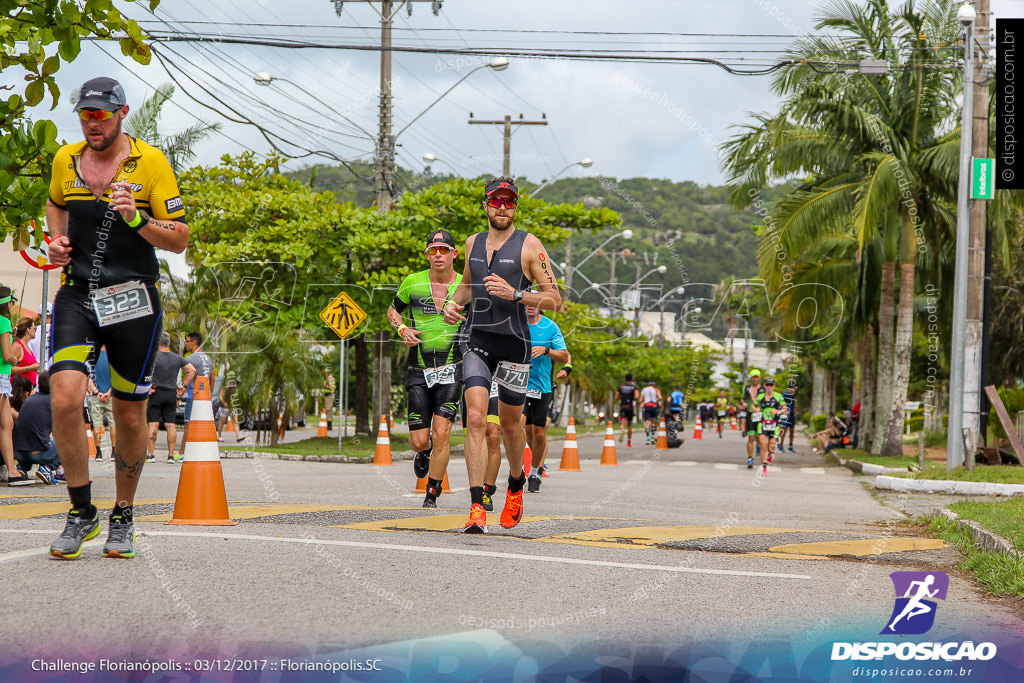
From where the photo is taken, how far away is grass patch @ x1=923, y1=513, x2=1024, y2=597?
621 cm

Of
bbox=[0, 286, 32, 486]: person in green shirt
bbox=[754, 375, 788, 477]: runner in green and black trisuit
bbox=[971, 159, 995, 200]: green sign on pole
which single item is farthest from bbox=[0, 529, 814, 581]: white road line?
bbox=[754, 375, 788, 477]: runner in green and black trisuit

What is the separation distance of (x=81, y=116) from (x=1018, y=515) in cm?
786

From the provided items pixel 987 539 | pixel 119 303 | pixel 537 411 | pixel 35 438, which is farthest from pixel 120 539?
pixel 537 411

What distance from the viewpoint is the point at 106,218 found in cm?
527

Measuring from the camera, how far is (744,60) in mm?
20969

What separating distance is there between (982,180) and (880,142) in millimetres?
6829

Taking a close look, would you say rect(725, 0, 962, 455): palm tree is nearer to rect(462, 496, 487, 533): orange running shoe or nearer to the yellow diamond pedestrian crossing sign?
the yellow diamond pedestrian crossing sign

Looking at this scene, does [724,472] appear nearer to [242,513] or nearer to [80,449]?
[242,513]

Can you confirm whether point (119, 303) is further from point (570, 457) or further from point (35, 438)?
point (570, 457)

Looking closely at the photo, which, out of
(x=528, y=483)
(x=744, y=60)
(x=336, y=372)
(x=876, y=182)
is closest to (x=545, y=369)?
(x=528, y=483)

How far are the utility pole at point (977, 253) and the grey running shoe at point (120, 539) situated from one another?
15559mm

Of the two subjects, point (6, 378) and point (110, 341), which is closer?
point (110, 341)

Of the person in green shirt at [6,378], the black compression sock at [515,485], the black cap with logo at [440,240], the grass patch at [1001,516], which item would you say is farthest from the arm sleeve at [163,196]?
the person in green shirt at [6,378]

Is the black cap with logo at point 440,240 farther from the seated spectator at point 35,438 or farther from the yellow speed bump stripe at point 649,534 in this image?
the seated spectator at point 35,438
